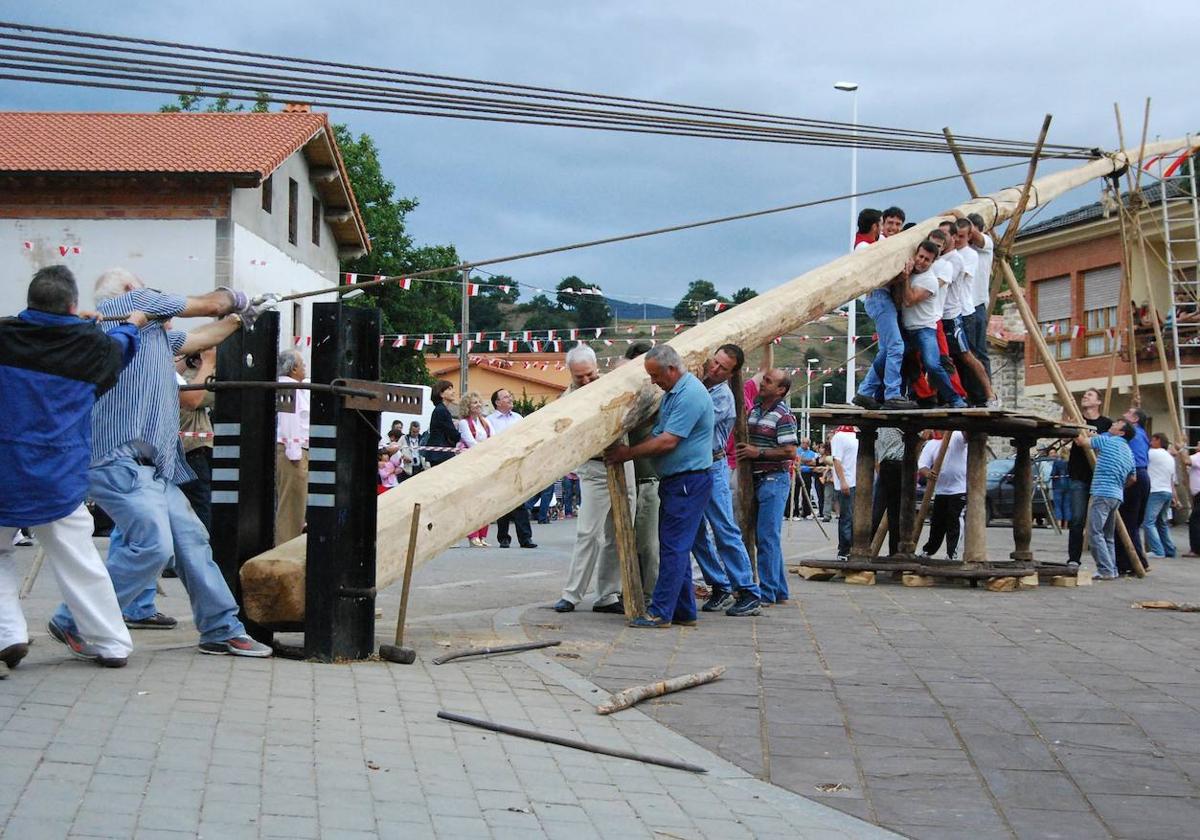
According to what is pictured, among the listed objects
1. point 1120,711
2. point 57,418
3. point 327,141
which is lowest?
point 1120,711

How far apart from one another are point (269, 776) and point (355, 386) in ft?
8.61

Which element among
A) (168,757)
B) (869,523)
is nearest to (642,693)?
(168,757)

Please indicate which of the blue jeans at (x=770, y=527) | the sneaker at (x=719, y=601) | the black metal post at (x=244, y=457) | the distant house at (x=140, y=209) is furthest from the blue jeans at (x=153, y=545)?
the distant house at (x=140, y=209)

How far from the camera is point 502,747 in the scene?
17.7 feet

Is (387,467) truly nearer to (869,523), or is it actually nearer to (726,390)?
(869,523)

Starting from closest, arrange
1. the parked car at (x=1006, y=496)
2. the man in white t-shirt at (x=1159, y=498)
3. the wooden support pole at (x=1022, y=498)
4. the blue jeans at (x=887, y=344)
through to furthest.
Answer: the blue jeans at (x=887, y=344)
the wooden support pole at (x=1022, y=498)
the man in white t-shirt at (x=1159, y=498)
the parked car at (x=1006, y=496)

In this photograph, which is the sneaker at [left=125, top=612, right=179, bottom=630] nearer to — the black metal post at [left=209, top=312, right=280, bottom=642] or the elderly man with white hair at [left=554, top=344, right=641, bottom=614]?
the black metal post at [left=209, top=312, right=280, bottom=642]

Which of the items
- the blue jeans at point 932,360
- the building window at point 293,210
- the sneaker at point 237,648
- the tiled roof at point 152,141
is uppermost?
the tiled roof at point 152,141

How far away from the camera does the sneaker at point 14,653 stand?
5832mm

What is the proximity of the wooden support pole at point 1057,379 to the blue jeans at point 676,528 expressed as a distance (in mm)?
6802

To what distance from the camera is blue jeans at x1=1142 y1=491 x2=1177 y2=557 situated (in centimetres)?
2064

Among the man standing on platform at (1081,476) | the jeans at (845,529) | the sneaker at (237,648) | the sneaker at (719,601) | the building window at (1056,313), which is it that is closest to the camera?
the sneaker at (237,648)

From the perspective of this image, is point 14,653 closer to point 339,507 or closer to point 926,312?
point 339,507

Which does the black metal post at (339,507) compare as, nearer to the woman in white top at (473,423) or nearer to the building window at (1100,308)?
the woman in white top at (473,423)
